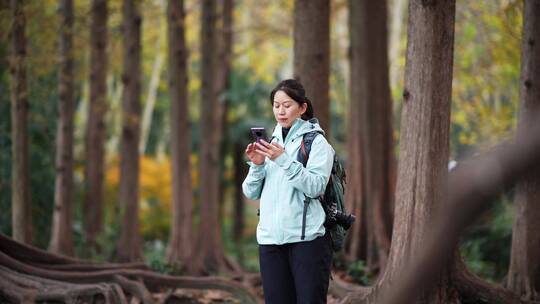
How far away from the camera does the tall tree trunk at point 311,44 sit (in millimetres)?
9930

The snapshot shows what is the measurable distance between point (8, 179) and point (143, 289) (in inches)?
279

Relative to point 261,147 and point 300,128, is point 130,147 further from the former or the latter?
point 261,147

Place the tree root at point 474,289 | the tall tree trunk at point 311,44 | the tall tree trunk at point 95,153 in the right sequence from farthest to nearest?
the tall tree trunk at point 95,153, the tall tree trunk at point 311,44, the tree root at point 474,289

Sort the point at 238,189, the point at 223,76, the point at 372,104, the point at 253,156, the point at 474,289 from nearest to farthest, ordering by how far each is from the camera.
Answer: the point at 253,156 → the point at 474,289 → the point at 372,104 → the point at 223,76 → the point at 238,189

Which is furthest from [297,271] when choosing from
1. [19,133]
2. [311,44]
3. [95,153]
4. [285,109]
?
[95,153]

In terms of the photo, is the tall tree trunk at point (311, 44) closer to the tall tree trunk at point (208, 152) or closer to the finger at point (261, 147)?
the finger at point (261, 147)

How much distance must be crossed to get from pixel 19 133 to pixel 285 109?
6182mm

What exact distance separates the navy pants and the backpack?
0.08 m

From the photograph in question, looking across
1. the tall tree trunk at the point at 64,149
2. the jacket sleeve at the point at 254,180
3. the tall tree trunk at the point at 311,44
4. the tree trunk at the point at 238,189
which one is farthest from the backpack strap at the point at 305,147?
the tree trunk at the point at 238,189

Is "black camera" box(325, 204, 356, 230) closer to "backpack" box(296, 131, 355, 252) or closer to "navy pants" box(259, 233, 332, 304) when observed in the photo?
"backpack" box(296, 131, 355, 252)

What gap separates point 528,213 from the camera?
853 cm

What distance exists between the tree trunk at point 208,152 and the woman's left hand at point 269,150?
10550 mm

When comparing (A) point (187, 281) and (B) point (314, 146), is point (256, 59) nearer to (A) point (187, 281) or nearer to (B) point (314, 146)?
(A) point (187, 281)

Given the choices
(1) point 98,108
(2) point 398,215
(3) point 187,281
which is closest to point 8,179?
(1) point 98,108
